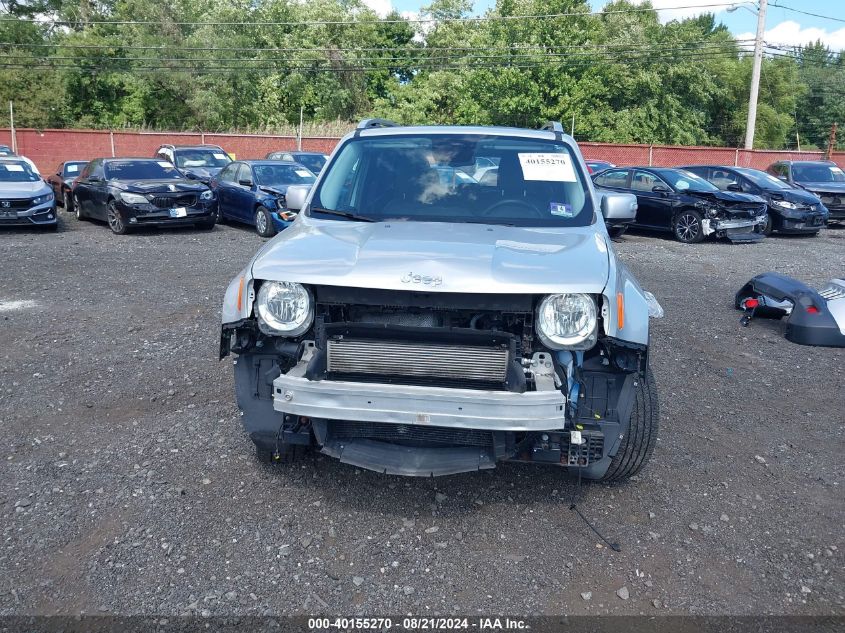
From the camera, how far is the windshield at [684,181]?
1541cm

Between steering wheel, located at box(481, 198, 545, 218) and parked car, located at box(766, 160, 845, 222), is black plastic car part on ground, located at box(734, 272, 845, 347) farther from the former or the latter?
parked car, located at box(766, 160, 845, 222)

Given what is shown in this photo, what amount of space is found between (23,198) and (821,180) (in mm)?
18687

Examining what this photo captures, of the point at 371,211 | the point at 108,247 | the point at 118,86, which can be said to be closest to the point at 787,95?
the point at 118,86

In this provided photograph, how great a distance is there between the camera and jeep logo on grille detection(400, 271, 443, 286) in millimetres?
3430

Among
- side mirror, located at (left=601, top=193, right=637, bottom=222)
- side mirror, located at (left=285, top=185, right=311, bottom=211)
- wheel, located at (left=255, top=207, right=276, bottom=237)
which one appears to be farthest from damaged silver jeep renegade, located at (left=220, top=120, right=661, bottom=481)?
wheel, located at (left=255, top=207, right=276, bottom=237)

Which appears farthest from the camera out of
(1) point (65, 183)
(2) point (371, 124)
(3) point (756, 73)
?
(3) point (756, 73)

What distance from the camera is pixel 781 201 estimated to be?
16.6 meters

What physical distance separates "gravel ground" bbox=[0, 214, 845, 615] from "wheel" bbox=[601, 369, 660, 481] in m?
0.18

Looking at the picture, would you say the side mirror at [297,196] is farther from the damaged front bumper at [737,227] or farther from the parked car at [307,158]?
the parked car at [307,158]

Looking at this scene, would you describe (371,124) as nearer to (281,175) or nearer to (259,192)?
(259,192)

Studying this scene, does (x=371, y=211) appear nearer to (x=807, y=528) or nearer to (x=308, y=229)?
(x=308, y=229)

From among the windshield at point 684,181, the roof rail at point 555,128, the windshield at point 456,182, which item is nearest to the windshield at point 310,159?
the windshield at point 684,181

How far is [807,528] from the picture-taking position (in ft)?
12.5

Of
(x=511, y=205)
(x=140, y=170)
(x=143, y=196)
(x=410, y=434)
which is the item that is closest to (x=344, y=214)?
(x=511, y=205)
